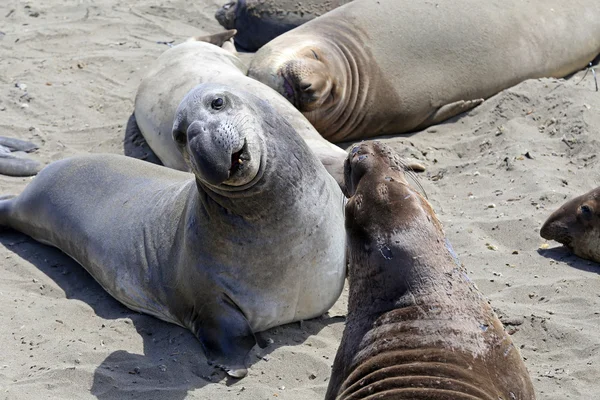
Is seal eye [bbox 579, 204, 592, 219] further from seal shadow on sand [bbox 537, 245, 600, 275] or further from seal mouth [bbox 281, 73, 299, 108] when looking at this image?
seal mouth [bbox 281, 73, 299, 108]

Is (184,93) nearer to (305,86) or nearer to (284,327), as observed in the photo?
(305,86)

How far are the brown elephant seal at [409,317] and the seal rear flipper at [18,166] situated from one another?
371 centimetres

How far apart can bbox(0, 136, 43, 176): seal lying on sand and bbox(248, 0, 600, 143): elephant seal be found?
63.1 inches

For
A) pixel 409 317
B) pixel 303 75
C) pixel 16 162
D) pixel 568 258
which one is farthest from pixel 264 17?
pixel 409 317

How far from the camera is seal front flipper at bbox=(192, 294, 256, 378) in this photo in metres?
4.14

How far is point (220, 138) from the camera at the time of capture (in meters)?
3.89

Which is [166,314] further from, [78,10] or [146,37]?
[78,10]

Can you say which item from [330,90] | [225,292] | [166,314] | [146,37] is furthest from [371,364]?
[146,37]

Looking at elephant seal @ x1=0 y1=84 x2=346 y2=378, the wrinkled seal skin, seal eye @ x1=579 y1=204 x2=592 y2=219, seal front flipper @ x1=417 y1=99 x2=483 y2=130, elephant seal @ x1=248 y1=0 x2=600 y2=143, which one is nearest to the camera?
elephant seal @ x1=0 y1=84 x2=346 y2=378

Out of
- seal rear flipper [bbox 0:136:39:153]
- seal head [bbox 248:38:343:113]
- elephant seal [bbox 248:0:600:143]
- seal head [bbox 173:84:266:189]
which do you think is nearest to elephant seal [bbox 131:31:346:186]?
seal head [bbox 248:38:343:113]

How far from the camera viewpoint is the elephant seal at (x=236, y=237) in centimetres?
404

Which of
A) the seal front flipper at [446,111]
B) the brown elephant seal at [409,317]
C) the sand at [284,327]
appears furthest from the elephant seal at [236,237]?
the seal front flipper at [446,111]

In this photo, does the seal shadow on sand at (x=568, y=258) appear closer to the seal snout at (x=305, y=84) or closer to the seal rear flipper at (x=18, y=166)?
the seal snout at (x=305, y=84)

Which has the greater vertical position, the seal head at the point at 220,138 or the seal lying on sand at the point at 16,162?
the seal head at the point at 220,138
